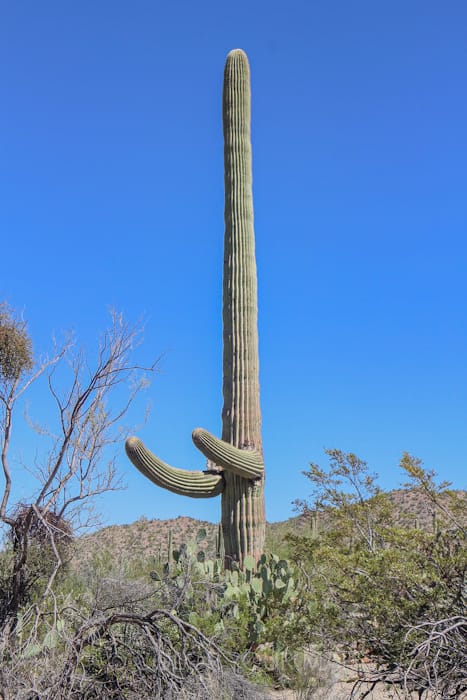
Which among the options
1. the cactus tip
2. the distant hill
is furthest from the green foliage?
the distant hill

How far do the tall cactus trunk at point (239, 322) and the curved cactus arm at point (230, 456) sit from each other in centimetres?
19

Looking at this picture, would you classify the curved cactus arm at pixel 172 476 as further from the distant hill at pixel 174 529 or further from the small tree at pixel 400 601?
the distant hill at pixel 174 529

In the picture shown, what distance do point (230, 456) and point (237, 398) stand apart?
3.43 feet

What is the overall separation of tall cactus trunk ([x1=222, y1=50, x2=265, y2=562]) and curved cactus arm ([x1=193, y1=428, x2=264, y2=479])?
193 millimetres

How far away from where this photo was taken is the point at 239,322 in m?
11.4

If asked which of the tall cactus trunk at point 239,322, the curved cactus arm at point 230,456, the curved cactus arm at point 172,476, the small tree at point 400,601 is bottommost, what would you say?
the small tree at point 400,601

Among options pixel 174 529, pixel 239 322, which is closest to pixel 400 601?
pixel 239 322

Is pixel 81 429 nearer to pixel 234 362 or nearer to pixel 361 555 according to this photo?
pixel 234 362

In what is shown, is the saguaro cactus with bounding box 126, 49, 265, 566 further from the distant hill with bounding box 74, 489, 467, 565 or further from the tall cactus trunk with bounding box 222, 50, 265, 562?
the distant hill with bounding box 74, 489, 467, 565

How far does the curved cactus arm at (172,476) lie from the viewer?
32.9ft

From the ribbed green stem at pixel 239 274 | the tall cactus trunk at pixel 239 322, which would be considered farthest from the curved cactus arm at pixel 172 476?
the ribbed green stem at pixel 239 274

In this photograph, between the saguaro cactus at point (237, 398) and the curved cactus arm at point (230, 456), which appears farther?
the saguaro cactus at point (237, 398)

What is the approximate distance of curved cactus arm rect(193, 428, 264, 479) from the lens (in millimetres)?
10117

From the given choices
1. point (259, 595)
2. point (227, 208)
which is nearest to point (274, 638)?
point (259, 595)
